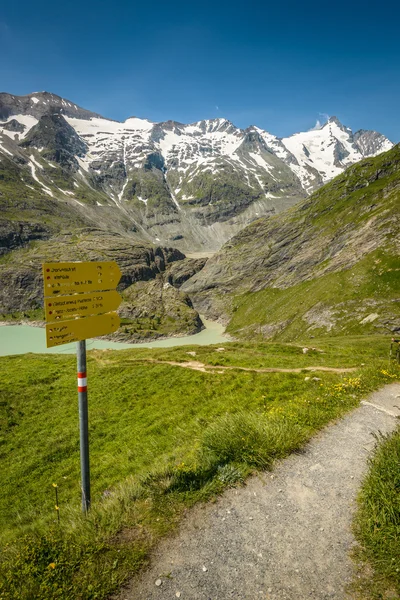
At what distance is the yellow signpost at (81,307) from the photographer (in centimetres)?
751

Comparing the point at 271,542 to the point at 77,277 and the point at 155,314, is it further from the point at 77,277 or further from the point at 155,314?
the point at 155,314

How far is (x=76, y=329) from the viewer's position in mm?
7910

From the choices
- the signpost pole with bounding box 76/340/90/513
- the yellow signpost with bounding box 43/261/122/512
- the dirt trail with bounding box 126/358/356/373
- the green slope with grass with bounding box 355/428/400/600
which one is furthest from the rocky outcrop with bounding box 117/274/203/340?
the green slope with grass with bounding box 355/428/400/600

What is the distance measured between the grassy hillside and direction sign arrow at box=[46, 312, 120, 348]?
237 feet

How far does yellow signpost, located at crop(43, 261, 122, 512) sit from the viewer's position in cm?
751

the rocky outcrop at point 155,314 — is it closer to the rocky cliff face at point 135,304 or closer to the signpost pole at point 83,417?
the rocky cliff face at point 135,304

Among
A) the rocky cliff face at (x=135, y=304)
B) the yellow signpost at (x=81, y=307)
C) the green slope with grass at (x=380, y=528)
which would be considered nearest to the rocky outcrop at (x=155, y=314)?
the rocky cliff face at (x=135, y=304)

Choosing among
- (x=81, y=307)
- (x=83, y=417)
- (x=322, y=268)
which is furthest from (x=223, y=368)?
(x=322, y=268)

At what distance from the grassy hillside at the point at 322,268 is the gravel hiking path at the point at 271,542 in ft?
224

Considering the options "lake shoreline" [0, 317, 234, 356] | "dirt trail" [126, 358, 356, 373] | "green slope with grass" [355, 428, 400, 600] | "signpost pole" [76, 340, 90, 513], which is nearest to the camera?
"green slope with grass" [355, 428, 400, 600]

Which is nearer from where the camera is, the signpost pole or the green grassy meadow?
the green grassy meadow

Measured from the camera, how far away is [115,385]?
27625mm

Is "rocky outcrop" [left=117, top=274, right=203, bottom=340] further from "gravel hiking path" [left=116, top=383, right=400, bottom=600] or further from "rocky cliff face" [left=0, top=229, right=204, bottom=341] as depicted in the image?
"gravel hiking path" [left=116, top=383, right=400, bottom=600]

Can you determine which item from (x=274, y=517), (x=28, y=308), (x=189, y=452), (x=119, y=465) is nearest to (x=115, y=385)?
(x=119, y=465)
